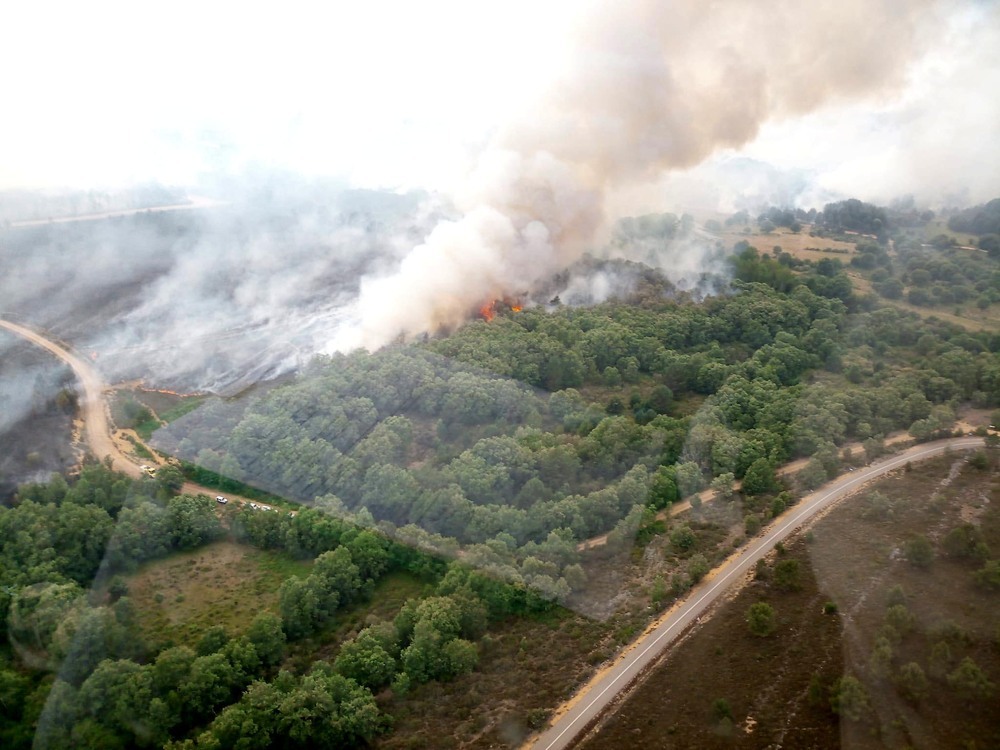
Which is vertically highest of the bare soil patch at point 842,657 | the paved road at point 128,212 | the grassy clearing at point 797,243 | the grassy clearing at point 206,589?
the paved road at point 128,212

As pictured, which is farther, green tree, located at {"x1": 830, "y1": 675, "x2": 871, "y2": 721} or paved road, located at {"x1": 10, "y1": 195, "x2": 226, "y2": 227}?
paved road, located at {"x1": 10, "y1": 195, "x2": 226, "y2": 227}

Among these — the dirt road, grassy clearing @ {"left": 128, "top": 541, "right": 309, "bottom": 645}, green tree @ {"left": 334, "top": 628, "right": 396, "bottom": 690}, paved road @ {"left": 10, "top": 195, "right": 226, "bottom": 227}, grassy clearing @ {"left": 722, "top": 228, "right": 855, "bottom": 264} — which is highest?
paved road @ {"left": 10, "top": 195, "right": 226, "bottom": 227}

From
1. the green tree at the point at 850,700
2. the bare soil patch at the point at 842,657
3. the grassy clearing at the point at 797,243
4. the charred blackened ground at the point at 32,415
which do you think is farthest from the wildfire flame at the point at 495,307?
the green tree at the point at 850,700

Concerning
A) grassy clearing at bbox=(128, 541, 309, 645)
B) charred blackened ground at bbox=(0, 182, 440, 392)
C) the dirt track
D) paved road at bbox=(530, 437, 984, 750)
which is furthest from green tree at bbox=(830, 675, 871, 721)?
charred blackened ground at bbox=(0, 182, 440, 392)

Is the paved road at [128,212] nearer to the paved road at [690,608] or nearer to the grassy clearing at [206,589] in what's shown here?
the grassy clearing at [206,589]

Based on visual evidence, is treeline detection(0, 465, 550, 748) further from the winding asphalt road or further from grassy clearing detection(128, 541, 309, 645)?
the winding asphalt road

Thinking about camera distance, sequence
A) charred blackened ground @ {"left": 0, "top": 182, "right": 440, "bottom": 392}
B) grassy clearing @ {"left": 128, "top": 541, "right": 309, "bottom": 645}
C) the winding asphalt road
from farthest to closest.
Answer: charred blackened ground @ {"left": 0, "top": 182, "right": 440, "bottom": 392}, grassy clearing @ {"left": 128, "top": 541, "right": 309, "bottom": 645}, the winding asphalt road

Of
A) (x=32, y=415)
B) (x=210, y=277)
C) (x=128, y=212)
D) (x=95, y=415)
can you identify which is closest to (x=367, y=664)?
(x=95, y=415)
